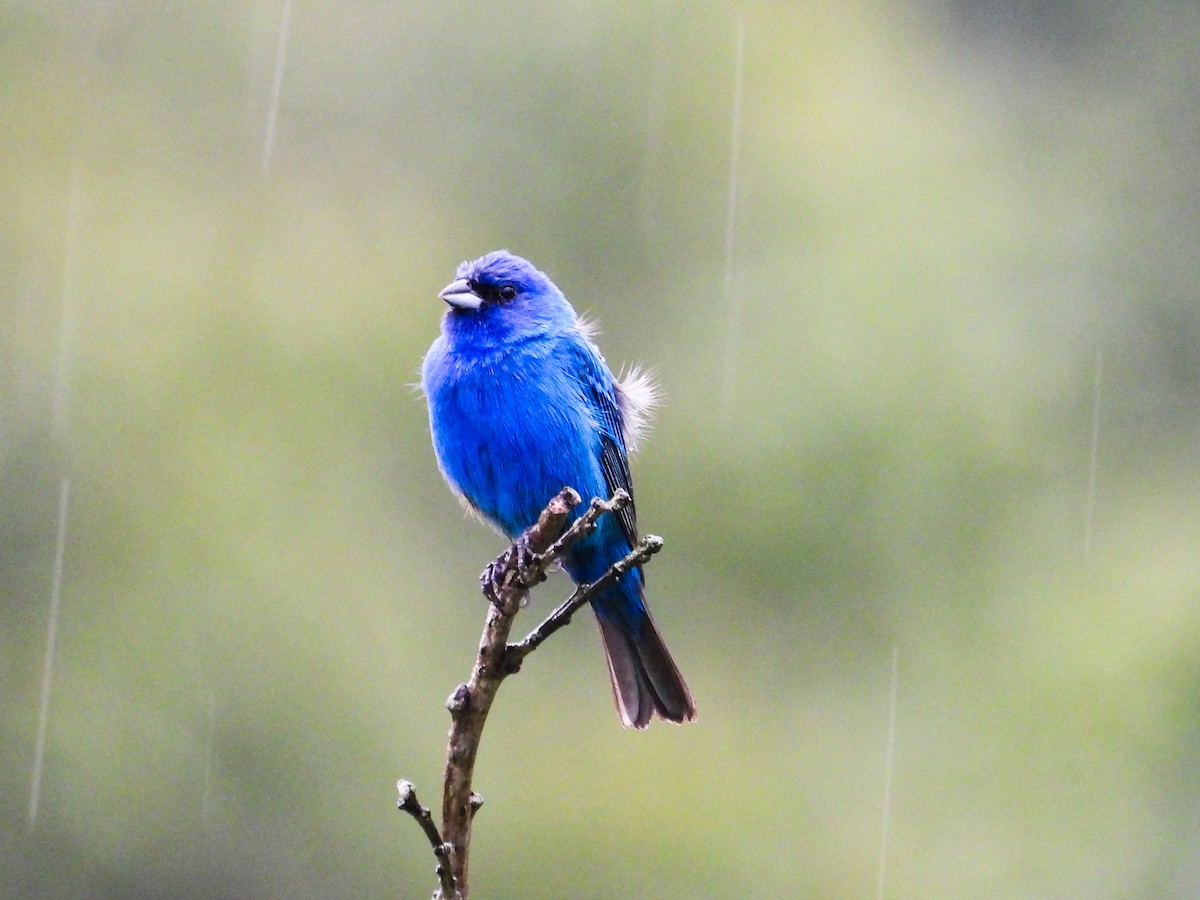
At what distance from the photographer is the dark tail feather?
535 centimetres

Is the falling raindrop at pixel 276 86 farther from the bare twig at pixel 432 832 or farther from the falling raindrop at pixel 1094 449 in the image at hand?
the bare twig at pixel 432 832

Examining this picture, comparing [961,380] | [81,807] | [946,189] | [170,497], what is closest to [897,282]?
[961,380]

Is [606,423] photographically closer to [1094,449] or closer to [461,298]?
[461,298]

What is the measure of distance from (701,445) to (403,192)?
165 inches

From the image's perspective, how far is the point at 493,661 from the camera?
3832 millimetres

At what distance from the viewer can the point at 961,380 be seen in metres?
13.4

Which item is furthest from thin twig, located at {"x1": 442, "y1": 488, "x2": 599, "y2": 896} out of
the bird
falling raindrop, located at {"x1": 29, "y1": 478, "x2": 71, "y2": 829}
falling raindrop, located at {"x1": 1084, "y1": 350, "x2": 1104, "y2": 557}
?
falling raindrop, located at {"x1": 1084, "y1": 350, "x2": 1104, "y2": 557}

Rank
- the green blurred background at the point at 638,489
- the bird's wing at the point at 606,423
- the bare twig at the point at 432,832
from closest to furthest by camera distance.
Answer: the bare twig at the point at 432,832, the bird's wing at the point at 606,423, the green blurred background at the point at 638,489

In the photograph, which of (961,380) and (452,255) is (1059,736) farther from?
(452,255)

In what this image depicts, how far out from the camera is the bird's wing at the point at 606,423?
554cm

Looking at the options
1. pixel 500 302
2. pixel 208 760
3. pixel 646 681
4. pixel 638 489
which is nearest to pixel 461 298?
pixel 500 302

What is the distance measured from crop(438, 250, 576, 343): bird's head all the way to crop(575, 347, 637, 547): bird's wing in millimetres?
185

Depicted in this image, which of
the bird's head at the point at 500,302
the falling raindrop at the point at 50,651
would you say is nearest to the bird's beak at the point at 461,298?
the bird's head at the point at 500,302

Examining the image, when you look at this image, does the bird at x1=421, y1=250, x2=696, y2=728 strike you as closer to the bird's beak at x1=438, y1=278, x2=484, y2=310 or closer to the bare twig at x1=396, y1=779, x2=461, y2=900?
the bird's beak at x1=438, y1=278, x2=484, y2=310
